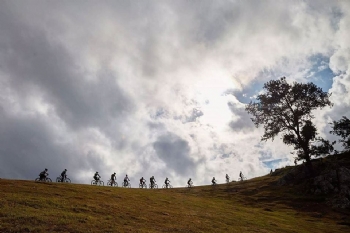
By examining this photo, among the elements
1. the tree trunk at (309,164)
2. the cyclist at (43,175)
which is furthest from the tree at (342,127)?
the cyclist at (43,175)

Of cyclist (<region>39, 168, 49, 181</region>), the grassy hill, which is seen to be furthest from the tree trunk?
cyclist (<region>39, 168, 49, 181</region>)

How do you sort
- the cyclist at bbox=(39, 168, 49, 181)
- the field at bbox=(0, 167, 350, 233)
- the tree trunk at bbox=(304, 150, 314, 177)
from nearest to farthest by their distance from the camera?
the field at bbox=(0, 167, 350, 233) < the cyclist at bbox=(39, 168, 49, 181) < the tree trunk at bbox=(304, 150, 314, 177)

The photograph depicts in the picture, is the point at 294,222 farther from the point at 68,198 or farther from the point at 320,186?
the point at 68,198

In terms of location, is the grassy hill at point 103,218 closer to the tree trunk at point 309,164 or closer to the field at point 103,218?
the field at point 103,218

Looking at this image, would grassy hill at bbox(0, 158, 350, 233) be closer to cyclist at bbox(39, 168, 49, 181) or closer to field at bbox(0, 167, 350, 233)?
field at bbox(0, 167, 350, 233)

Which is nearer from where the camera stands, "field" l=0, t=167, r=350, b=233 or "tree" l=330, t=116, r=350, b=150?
"field" l=0, t=167, r=350, b=233

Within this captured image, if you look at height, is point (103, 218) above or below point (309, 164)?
below

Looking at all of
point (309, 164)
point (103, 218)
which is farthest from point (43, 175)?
point (309, 164)

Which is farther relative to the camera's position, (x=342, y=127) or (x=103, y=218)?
(x=342, y=127)

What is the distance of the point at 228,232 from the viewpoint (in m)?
26.9

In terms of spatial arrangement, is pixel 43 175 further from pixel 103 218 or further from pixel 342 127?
pixel 342 127

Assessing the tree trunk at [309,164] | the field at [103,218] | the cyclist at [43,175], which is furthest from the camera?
the tree trunk at [309,164]

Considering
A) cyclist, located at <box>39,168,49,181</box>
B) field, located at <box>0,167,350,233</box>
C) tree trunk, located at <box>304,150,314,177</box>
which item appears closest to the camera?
field, located at <box>0,167,350,233</box>

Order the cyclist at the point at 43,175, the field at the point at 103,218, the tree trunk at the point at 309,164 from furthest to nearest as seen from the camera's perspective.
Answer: the tree trunk at the point at 309,164 → the cyclist at the point at 43,175 → the field at the point at 103,218
